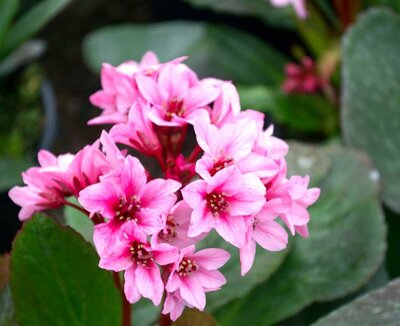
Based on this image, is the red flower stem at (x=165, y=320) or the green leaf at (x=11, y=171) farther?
the green leaf at (x=11, y=171)

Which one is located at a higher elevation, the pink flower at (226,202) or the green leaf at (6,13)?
the pink flower at (226,202)

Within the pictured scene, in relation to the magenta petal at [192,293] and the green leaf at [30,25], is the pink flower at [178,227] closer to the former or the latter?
the magenta petal at [192,293]

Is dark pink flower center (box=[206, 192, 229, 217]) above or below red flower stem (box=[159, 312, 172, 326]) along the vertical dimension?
above

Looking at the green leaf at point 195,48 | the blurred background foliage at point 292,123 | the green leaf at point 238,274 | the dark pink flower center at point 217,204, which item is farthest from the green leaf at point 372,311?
the green leaf at point 195,48

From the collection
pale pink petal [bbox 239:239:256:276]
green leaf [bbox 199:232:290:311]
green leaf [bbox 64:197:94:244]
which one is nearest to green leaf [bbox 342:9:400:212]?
green leaf [bbox 199:232:290:311]

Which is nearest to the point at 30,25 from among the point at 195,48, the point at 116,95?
the point at 195,48

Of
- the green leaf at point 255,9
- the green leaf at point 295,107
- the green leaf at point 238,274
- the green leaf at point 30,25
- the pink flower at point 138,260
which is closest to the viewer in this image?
the pink flower at point 138,260

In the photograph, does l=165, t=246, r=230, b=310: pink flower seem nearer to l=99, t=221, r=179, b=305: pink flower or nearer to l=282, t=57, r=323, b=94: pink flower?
l=99, t=221, r=179, b=305: pink flower
